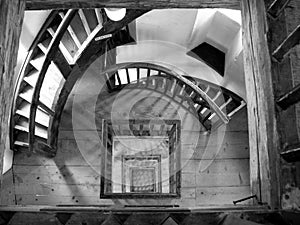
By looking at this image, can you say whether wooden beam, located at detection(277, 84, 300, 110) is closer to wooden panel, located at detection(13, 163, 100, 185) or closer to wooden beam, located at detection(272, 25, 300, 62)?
wooden beam, located at detection(272, 25, 300, 62)

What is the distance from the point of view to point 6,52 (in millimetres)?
1370

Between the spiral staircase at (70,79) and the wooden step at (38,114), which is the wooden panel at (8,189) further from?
the wooden step at (38,114)

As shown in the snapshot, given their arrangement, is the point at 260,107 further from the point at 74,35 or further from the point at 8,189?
the point at 8,189

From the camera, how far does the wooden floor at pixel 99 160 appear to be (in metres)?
4.75

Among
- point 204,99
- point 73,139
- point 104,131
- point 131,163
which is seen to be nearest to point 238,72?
point 204,99

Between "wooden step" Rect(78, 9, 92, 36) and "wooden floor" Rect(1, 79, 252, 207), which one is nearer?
"wooden step" Rect(78, 9, 92, 36)

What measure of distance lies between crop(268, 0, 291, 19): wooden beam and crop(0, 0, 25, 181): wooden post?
3.36 feet

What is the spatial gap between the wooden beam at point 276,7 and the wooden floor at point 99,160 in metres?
3.73

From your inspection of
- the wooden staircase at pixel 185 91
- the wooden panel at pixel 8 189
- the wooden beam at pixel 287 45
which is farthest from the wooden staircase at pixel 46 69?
the wooden beam at pixel 287 45

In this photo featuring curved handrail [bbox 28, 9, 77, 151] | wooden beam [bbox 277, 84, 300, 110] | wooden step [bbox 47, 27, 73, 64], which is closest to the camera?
wooden beam [bbox 277, 84, 300, 110]

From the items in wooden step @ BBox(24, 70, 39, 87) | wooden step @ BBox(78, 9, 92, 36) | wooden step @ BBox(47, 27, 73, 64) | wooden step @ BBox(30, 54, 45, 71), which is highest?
wooden step @ BBox(78, 9, 92, 36)

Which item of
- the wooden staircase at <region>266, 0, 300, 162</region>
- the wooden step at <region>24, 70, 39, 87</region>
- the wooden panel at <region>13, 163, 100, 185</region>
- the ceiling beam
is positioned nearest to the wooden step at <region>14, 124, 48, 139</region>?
the wooden step at <region>24, 70, 39, 87</region>

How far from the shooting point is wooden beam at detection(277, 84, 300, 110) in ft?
3.58

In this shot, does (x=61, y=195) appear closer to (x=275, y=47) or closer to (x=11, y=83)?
(x=11, y=83)
